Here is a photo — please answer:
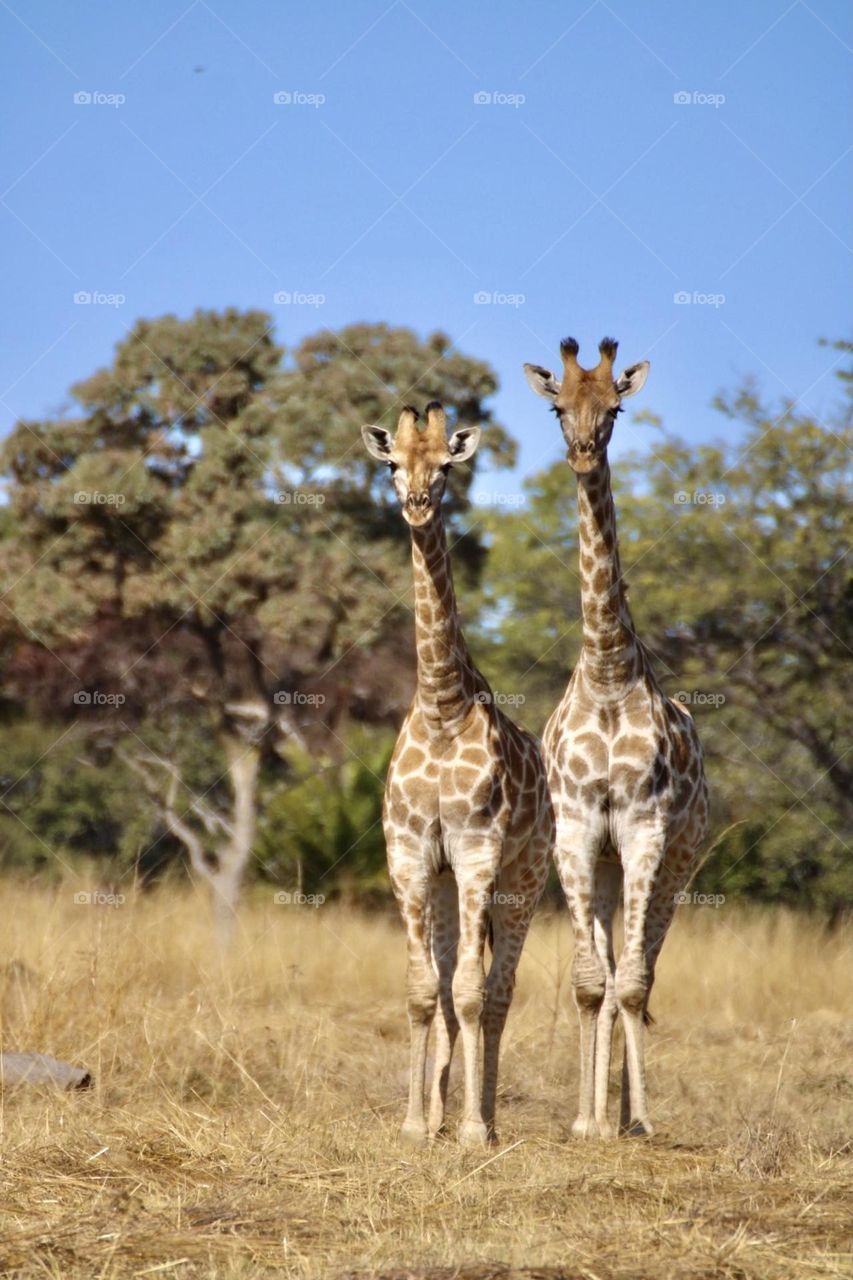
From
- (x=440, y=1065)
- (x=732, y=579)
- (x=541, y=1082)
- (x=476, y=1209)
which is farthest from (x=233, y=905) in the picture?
(x=476, y=1209)

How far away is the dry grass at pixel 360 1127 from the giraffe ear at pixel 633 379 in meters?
3.83

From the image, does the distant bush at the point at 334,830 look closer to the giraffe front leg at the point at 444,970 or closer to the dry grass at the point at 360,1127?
the dry grass at the point at 360,1127

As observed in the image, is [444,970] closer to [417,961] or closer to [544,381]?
[417,961]

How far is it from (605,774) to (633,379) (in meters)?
2.13

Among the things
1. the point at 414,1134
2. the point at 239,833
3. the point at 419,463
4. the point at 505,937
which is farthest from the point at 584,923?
the point at 239,833

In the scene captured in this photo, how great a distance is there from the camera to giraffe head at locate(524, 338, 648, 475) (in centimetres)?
800

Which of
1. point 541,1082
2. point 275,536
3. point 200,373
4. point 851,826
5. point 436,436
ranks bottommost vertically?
point 541,1082

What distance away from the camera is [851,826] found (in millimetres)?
18766

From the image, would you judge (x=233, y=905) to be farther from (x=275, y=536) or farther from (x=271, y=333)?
(x=271, y=333)

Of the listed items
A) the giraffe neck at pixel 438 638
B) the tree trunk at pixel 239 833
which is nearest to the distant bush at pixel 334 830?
the tree trunk at pixel 239 833

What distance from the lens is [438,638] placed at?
8.19 m

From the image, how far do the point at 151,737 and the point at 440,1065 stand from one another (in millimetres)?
13640

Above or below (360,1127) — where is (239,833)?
above

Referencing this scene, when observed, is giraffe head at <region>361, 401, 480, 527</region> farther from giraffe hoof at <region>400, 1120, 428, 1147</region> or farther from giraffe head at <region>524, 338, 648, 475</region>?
giraffe hoof at <region>400, 1120, 428, 1147</region>
